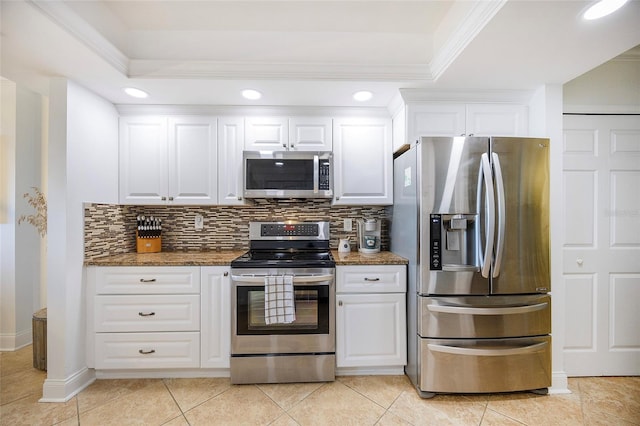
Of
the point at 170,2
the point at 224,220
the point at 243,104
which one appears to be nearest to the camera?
the point at 170,2

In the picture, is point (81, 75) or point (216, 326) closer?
point (81, 75)

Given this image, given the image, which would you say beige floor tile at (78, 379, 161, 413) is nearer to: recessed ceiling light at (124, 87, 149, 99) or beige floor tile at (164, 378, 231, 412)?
beige floor tile at (164, 378, 231, 412)

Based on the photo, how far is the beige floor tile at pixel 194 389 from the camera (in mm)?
1858

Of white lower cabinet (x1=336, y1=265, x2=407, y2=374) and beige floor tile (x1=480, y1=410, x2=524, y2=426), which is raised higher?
white lower cabinet (x1=336, y1=265, x2=407, y2=374)

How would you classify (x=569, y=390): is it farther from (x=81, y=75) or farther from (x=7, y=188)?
(x=7, y=188)

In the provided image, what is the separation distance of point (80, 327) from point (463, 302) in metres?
2.74

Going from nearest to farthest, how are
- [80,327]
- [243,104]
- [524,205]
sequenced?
[524,205], [80,327], [243,104]

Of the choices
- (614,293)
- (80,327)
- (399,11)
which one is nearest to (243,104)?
(399,11)

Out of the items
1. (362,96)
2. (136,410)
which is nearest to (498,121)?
(362,96)

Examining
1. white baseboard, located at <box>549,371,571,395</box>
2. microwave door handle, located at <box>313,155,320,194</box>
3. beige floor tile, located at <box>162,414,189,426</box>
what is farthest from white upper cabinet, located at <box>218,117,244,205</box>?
white baseboard, located at <box>549,371,571,395</box>

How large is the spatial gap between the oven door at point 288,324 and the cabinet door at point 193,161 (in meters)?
0.90

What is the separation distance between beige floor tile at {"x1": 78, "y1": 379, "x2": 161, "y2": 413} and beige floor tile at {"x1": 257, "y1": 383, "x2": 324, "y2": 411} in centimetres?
87

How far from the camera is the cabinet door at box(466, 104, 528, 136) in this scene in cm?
218

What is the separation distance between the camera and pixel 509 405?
1.83 m
